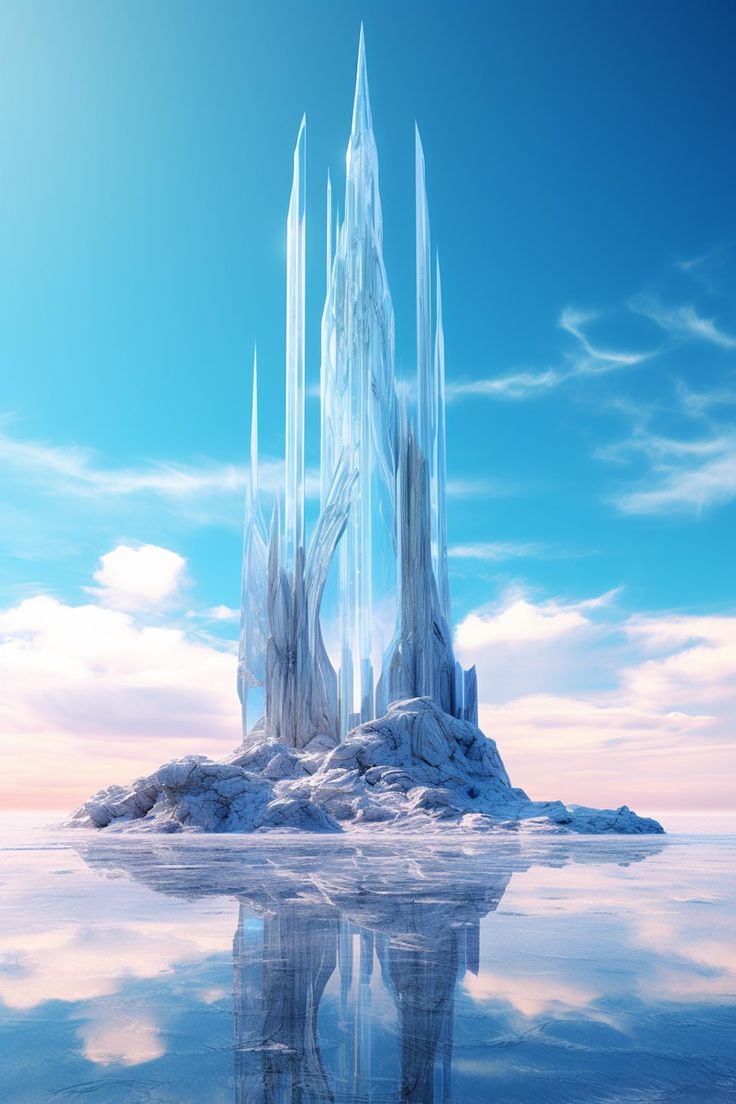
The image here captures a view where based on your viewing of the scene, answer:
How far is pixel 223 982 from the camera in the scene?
104 inches

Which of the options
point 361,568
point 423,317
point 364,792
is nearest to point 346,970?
point 364,792

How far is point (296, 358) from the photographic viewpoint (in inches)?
900

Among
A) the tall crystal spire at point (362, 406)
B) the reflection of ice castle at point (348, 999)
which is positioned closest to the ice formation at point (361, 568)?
the tall crystal spire at point (362, 406)

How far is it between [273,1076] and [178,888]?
3630 mm

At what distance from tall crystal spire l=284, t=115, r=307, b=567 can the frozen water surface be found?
17146mm

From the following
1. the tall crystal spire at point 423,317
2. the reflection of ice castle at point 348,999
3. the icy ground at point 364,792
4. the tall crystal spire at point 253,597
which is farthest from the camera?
the tall crystal spire at point 253,597

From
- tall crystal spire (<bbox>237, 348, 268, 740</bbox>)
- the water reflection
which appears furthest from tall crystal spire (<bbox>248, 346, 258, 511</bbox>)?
the water reflection

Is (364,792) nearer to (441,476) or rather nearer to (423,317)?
(441,476)

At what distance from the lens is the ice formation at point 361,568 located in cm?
1783

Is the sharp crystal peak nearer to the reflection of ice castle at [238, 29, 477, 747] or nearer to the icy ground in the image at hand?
the reflection of ice castle at [238, 29, 477, 747]

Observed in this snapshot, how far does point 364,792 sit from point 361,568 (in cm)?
628

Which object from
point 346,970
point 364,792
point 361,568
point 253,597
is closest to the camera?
point 346,970

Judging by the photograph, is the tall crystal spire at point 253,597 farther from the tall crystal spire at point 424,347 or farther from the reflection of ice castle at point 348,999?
the reflection of ice castle at point 348,999

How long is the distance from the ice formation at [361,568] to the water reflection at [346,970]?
11.0 meters
